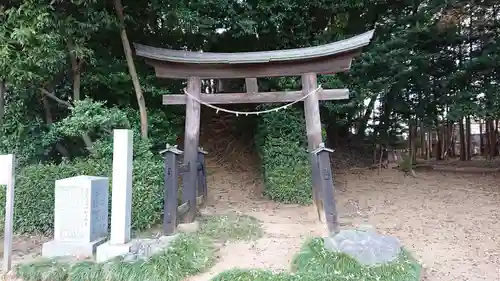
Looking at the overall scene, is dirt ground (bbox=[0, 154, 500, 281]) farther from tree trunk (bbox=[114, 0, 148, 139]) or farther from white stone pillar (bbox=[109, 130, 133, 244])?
tree trunk (bbox=[114, 0, 148, 139])

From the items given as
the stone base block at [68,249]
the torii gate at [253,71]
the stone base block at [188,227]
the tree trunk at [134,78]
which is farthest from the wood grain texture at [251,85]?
the stone base block at [68,249]

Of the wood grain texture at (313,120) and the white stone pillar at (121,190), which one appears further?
the wood grain texture at (313,120)

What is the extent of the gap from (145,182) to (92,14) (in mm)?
3043

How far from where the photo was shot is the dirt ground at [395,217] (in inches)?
192

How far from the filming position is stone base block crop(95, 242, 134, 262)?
4586 mm

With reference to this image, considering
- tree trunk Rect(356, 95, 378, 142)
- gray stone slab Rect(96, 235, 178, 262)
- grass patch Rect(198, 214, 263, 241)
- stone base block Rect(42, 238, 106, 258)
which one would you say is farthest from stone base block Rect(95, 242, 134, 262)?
tree trunk Rect(356, 95, 378, 142)

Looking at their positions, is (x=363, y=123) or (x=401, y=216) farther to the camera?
(x=363, y=123)

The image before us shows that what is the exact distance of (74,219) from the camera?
4988 mm

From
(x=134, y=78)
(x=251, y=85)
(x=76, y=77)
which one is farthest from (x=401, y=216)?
(x=76, y=77)

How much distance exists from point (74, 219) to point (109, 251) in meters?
0.74

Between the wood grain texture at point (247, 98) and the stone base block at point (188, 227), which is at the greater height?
the wood grain texture at point (247, 98)

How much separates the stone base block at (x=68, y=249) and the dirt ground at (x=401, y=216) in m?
1.42

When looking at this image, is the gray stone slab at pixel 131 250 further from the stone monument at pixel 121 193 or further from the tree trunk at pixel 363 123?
the tree trunk at pixel 363 123

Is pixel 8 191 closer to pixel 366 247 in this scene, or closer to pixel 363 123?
pixel 366 247
